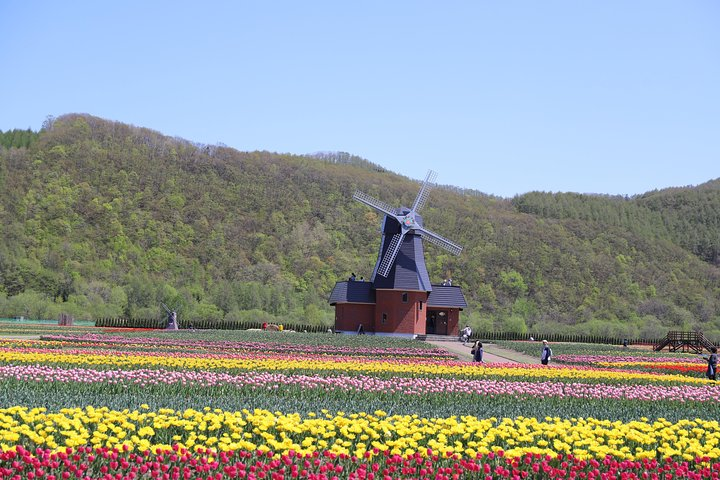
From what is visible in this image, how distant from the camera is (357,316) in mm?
54031

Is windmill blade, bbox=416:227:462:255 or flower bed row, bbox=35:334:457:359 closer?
flower bed row, bbox=35:334:457:359

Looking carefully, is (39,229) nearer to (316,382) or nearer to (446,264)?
(446,264)

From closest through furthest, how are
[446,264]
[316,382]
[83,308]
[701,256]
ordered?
[316,382] < [83,308] < [446,264] < [701,256]

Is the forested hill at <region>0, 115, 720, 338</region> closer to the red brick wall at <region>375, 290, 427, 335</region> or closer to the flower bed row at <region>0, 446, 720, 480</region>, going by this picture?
the red brick wall at <region>375, 290, 427, 335</region>

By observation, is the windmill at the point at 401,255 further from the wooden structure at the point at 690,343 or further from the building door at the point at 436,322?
the wooden structure at the point at 690,343

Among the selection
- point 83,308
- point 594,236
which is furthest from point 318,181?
point 83,308

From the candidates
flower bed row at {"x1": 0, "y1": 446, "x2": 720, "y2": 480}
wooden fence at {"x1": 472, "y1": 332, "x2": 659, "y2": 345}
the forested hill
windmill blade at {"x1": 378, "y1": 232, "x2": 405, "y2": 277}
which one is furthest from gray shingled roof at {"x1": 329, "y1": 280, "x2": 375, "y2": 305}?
flower bed row at {"x1": 0, "y1": 446, "x2": 720, "y2": 480}

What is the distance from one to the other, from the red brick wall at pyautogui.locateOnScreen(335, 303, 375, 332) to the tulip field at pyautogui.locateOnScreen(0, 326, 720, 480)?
3085 centimetres

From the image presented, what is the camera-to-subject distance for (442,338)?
52.8 metres

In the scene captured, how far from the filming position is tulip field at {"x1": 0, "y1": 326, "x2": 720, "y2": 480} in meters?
7.78

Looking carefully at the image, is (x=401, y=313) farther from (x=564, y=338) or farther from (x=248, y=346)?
(x=248, y=346)

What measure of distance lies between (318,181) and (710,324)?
201 feet

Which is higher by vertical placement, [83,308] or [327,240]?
[327,240]

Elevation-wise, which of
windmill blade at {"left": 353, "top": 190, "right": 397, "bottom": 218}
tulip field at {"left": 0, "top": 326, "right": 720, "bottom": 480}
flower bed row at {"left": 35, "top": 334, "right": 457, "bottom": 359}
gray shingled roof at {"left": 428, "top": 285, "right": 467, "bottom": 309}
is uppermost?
windmill blade at {"left": 353, "top": 190, "right": 397, "bottom": 218}
